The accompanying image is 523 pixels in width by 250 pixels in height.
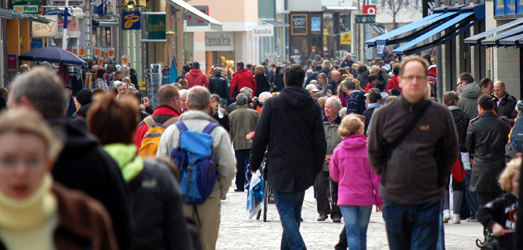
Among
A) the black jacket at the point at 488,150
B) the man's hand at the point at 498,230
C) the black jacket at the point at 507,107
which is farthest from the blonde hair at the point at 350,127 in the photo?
the black jacket at the point at 507,107

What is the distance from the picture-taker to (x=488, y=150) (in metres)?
13.3

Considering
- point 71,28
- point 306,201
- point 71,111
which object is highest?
point 71,28

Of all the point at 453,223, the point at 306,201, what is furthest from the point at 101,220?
the point at 306,201

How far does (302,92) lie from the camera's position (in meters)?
10.6

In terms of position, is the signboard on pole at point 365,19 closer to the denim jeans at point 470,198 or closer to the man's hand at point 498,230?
the denim jeans at point 470,198

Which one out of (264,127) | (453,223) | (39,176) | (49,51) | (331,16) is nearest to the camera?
(39,176)

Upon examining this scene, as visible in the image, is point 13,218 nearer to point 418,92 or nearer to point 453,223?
point 418,92

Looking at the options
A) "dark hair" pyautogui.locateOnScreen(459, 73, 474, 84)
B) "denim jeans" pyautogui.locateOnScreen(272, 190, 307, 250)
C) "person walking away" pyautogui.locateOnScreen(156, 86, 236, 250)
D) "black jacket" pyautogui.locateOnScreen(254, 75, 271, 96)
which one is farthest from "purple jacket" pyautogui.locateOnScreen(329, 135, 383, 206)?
"black jacket" pyautogui.locateOnScreen(254, 75, 271, 96)

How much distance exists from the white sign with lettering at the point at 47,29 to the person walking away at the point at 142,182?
1949 cm

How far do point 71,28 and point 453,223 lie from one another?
14.7 m

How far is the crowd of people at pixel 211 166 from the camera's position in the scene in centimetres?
355

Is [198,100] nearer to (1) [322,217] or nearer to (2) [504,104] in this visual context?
(1) [322,217]

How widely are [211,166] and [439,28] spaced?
1639 centimetres

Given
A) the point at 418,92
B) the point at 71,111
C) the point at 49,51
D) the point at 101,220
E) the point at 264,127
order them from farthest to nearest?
the point at 49,51 → the point at 71,111 → the point at 264,127 → the point at 418,92 → the point at 101,220
